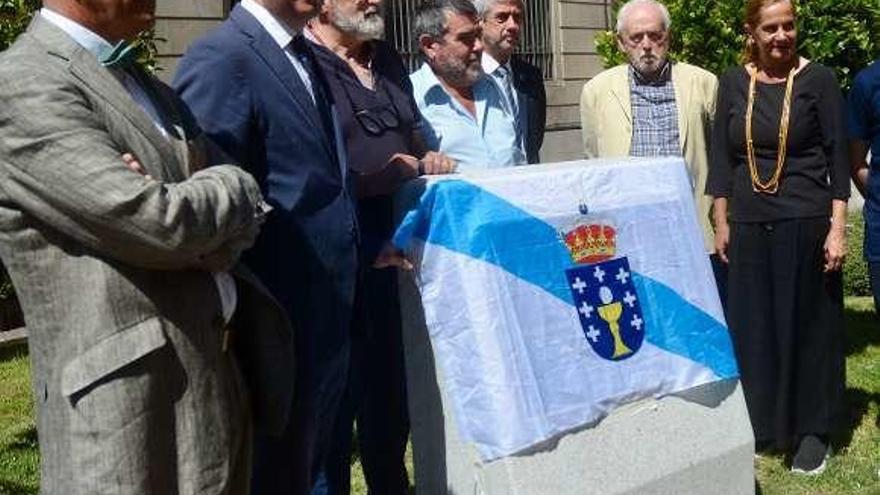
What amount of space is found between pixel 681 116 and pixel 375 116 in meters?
1.73

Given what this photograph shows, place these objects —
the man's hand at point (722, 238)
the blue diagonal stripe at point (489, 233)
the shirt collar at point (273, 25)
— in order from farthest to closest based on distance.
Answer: the man's hand at point (722, 238)
the blue diagonal stripe at point (489, 233)
the shirt collar at point (273, 25)

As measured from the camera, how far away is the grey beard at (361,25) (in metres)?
3.84

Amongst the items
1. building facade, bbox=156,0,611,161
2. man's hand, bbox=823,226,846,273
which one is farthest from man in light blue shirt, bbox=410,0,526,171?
building facade, bbox=156,0,611,161

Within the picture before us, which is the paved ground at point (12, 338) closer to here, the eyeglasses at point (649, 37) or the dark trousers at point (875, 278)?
the eyeglasses at point (649, 37)

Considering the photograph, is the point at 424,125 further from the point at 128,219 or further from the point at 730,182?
the point at 128,219

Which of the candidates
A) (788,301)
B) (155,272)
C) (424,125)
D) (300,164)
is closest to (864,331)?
(788,301)

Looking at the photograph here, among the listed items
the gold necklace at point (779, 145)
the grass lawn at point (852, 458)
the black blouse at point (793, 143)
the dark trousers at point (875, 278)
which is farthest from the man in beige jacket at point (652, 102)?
the grass lawn at point (852, 458)

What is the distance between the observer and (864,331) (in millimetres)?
7941

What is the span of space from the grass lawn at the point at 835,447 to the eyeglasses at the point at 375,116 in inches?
67.9

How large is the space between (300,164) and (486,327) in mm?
739

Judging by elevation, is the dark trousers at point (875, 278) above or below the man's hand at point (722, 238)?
below

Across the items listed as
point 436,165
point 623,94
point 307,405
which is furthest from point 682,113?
point 307,405

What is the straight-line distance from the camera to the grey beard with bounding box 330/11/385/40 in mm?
3840

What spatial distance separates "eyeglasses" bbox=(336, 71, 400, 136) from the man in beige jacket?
148 cm
